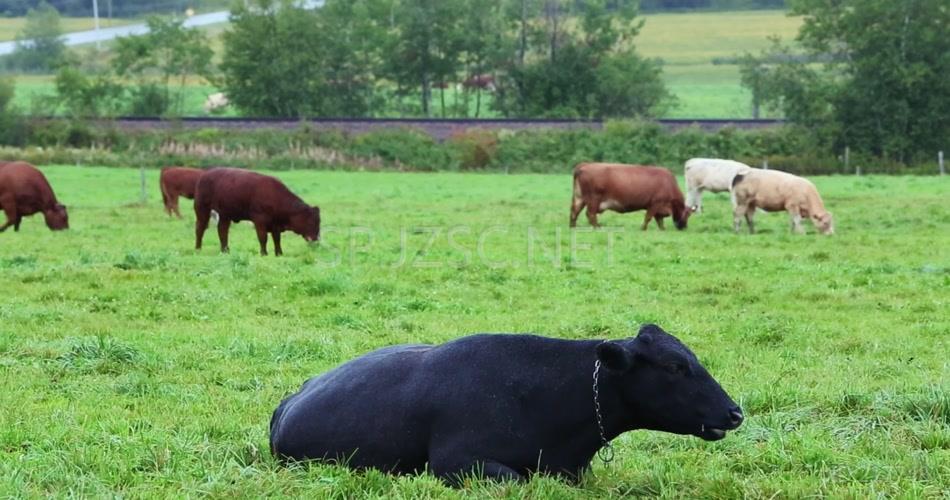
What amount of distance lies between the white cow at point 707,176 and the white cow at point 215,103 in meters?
63.5

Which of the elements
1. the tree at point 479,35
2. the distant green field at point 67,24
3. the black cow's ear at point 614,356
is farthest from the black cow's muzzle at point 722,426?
the distant green field at point 67,24

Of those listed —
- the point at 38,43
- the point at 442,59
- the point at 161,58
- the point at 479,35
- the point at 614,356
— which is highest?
the point at 38,43

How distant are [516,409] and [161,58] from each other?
91.2 metres

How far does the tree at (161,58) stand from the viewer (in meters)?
88.0

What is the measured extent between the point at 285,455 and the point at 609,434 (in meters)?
1.79

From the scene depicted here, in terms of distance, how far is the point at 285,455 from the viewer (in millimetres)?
6660

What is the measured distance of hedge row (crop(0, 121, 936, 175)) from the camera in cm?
5797

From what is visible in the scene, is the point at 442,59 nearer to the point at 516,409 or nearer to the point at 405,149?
the point at 405,149

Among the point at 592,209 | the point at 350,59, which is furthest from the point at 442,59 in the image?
the point at 592,209

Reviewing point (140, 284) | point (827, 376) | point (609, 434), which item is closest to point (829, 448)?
point (609, 434)

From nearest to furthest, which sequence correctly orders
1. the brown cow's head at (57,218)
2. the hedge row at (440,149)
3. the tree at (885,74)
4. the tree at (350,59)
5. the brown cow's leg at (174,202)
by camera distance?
the brown cow's head at (57,218) < the brown cow's leg at (174,202) < the hedge row at (440,149) < the tree at (885,74) < the tree at (350,59)

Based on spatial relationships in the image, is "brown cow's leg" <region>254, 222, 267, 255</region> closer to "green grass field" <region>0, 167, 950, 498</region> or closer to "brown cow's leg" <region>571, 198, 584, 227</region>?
"green grass field" <region>0, 167, 950, 498</region>

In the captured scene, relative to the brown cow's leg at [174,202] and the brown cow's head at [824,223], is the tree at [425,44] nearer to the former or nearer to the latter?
the brown cow's leg at [174,202]

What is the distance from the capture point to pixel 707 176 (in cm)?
3072
